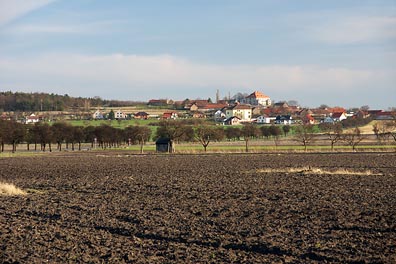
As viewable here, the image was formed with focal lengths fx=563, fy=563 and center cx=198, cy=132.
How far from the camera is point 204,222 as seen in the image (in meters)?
18.1

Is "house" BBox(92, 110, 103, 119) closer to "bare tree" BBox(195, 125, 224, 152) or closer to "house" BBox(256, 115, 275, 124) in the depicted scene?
"house" BBox(256, 115, 275, 124)

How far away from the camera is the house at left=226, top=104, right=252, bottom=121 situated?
184m

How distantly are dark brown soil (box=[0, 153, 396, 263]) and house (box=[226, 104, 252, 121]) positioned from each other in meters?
152

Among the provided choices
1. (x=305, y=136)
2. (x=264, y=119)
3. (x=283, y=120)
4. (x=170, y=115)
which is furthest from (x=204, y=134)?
(x=264, y=119)

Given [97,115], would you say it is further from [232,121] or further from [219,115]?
[232,121]

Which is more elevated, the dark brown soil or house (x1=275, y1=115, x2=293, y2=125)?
house (x1=275, y1=115, x2=293, y2=125)

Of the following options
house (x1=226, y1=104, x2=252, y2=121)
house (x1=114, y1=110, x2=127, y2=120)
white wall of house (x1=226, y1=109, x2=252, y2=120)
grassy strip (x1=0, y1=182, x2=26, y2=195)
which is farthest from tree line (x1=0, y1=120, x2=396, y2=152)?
house (x1=226, y1=104, x2=252, y2=121)

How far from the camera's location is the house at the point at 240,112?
184125 millimetres

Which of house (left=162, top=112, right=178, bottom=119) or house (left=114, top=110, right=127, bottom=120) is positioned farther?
house (left=114, top=110, right=127, bottom=120)

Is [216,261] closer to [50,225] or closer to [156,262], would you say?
[156,262]

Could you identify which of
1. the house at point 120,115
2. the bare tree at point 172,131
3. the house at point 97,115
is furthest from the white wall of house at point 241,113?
the bare tree at point 172,131

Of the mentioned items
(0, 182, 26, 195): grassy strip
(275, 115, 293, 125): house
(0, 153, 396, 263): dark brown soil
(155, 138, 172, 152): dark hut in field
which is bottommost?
(155, 138, 172, 152): dark hut in field

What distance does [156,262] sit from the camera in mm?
12906

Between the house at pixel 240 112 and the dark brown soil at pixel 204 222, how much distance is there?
152390 millimetres
